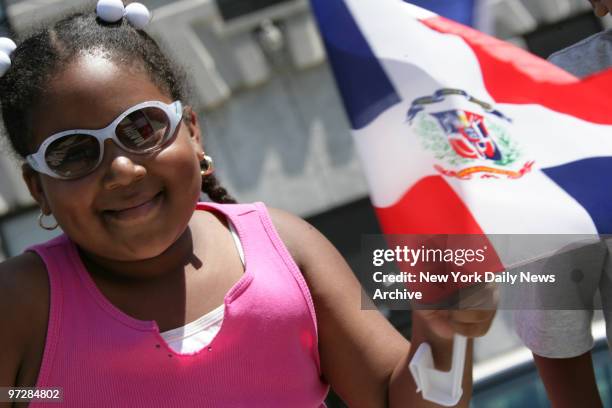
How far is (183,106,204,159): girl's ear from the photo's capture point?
1941 millimetres

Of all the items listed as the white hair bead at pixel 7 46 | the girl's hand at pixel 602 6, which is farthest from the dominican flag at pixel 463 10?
the white hair bead at pixel 7 46

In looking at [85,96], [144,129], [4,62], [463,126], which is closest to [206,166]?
[144,129]

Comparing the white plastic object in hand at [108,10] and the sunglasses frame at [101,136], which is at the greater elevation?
the white plastic object in hand at [108,10]

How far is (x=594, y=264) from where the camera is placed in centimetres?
210

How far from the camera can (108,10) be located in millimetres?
1909

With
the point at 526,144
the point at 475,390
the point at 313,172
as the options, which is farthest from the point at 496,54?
the point at 313,172

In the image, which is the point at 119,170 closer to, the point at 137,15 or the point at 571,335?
the point at 137,15

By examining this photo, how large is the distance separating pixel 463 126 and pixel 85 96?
71cm

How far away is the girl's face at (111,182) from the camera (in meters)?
1.70

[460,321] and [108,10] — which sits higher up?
[108,10]

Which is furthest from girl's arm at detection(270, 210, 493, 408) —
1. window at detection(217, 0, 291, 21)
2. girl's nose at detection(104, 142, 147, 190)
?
window at detection(217, 0, 291, 21)

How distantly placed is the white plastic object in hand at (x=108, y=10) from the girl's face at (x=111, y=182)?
155 mm

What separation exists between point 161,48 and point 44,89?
35 cm

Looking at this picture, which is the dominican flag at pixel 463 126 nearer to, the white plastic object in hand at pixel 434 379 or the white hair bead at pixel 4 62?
the white plastic object in hand at pixel 434 379
